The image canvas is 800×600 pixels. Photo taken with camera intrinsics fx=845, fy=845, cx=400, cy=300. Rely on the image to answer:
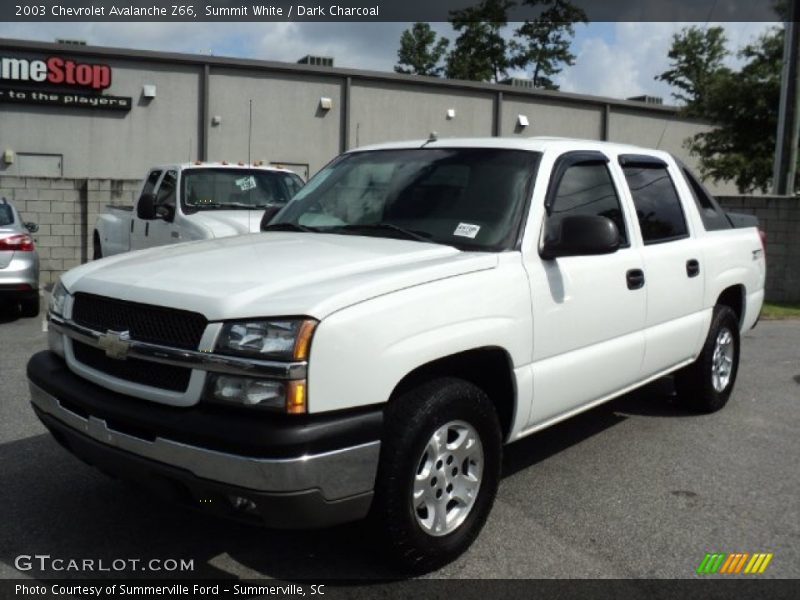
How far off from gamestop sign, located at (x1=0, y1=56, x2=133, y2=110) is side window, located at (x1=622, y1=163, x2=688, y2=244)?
63.6ft

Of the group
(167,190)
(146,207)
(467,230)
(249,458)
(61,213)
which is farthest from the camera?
(61,213)

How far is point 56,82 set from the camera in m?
21.5

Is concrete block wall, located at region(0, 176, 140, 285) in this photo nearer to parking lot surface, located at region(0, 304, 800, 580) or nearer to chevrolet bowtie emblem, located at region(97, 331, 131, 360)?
parking lot surface, located at region(0, 304, 800, 580)

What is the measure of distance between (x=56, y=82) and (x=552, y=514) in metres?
20.8

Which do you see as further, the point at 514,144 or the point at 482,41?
the point at 482,41

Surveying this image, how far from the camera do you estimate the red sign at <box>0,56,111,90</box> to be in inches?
825

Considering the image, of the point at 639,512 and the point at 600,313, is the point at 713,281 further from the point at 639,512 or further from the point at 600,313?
the point at 639,512

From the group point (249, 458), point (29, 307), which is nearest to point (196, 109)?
point (29, 307)

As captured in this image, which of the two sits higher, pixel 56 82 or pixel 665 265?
pixel 56 82

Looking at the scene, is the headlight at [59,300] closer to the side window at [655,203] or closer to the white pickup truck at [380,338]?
the white pickup truck at [380,338]

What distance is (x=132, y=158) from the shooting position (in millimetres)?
22719

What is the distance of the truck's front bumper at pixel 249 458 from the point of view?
2.94 m

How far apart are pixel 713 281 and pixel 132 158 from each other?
776 inches

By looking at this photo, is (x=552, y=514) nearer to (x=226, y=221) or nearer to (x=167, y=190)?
(x=226, y=221)
